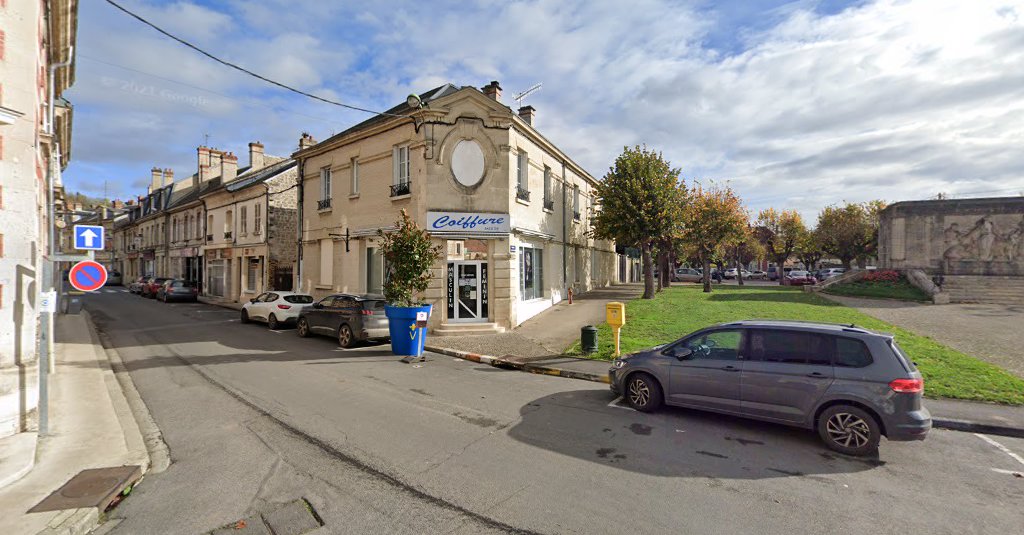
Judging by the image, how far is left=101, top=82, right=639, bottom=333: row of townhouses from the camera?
14531 mm

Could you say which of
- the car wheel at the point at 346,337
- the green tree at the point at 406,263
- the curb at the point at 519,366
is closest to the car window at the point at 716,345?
the curb at the point at 519,366

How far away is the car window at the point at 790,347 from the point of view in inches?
229

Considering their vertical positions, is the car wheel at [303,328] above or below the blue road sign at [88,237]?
below

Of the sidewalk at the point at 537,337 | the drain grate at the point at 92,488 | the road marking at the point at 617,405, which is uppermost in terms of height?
the sidewalk at the point at 537,337

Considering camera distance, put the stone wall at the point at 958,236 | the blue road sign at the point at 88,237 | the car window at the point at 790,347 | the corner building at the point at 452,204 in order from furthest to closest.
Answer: the stone wall at the point at 958,236, the corner building at the point at 452,204, the blue road sign at the point at 88,237, the car window at the point at 790,347

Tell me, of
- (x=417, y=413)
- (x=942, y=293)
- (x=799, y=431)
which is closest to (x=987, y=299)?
(x=942, y=293)

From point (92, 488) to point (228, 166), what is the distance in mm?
31316

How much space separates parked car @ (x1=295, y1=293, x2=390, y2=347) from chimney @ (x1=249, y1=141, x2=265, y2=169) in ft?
73.4

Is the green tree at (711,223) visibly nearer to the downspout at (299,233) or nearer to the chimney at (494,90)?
the chimney at (494,90)

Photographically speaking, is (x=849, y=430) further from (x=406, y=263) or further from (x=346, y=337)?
(x=346, y=337)

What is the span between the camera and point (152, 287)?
2967 centimetres

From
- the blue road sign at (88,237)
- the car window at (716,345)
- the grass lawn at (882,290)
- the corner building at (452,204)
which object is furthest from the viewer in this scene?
the grass lawn at (882,290)

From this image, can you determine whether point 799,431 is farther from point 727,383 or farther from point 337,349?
→ point 337,349

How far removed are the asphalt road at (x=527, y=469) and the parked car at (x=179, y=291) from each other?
863 inches
